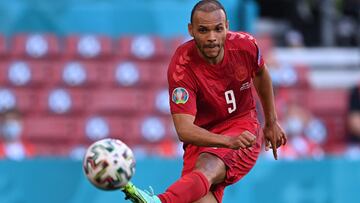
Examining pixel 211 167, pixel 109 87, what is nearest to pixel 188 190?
pixel 211 167

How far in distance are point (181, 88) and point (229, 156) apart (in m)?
0.63

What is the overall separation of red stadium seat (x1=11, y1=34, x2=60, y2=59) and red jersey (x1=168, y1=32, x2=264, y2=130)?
597 cm

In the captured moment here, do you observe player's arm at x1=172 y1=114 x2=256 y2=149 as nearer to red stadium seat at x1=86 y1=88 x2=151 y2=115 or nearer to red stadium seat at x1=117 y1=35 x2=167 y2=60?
red stadium seat at x1=86 y1=88 x2=151 y2=115

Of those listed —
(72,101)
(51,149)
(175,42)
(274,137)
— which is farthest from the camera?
(72,101)

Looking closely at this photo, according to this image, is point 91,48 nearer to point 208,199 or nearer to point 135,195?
point 208,199

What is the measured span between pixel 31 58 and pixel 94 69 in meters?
0.77

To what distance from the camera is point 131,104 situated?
1363 cm

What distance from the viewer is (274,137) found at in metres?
8.22

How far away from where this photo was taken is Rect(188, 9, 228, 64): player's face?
24.8 ft

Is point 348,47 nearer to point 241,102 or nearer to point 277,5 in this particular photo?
point 277,5

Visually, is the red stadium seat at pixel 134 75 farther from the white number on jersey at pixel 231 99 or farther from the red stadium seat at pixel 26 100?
the white number on jersey at pixel 231 99

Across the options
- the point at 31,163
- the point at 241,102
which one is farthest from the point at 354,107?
the point at 241,102

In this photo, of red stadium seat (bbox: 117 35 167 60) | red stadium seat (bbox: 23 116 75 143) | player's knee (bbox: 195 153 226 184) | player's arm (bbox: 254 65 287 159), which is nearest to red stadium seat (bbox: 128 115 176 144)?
red stadium seat (bbox: 23 116 75 143)

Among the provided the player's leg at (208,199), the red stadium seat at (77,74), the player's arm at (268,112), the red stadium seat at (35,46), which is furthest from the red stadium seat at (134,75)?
the player's leg at (208,199)
